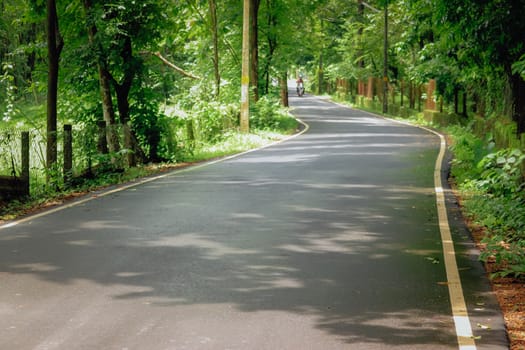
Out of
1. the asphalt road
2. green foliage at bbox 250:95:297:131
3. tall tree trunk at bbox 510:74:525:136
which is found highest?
tall tree trunk at bbox 510:74:525:136

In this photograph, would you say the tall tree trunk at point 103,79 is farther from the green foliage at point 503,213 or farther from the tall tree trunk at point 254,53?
the tall tree trunk at point 254,53

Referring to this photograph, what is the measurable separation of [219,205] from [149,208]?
112cm

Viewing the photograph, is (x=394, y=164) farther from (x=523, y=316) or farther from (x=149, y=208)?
(x=523, y=316)

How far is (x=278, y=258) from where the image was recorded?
8773 mm

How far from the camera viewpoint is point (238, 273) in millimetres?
8062

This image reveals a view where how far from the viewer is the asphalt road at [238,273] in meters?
6.05

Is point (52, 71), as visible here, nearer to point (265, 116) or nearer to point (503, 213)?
point (503, 213)

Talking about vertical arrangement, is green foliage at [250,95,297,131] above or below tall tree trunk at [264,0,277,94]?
below

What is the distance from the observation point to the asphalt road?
6051 millimetres

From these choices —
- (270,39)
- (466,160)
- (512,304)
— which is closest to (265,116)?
(270,39)

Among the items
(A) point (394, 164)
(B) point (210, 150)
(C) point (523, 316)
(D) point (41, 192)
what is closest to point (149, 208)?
(D) point (41, 192)

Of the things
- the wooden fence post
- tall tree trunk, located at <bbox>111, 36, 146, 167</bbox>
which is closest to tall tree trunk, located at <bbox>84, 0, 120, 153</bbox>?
tall tree trunk, located at <bbox>111, 36, 146, 167</bbox>

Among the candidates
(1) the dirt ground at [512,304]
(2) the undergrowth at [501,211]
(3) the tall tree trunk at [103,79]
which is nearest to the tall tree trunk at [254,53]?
(3) the tall tree trunk at [103,79]

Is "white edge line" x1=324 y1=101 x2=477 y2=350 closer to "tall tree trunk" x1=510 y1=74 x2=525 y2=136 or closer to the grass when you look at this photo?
"tall tree trunk" x1=510 y1=74 x2=525 y2=136
